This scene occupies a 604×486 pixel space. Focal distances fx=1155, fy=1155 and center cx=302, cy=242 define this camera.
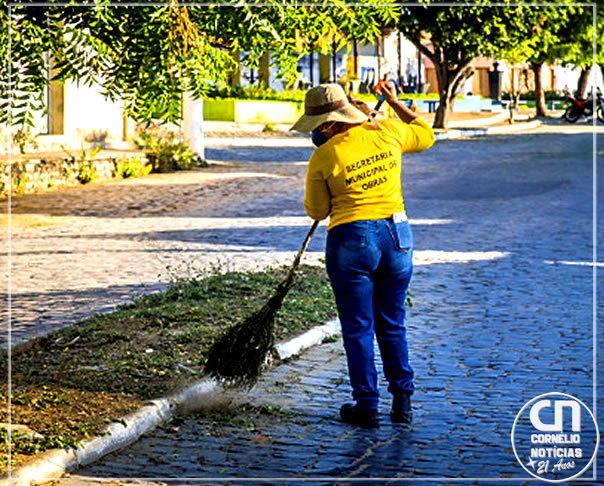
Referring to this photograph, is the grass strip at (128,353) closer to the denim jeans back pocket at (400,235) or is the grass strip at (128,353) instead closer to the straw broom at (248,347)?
the straw broom at (248,347)

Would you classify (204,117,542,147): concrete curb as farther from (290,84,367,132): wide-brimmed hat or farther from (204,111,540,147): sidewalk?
(290,84,367,132): wide-brimmed hat

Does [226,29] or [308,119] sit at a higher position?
[226,29]

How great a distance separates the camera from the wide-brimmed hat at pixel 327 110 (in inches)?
239

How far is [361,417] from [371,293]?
661 mm

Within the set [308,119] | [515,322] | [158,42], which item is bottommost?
[515,322]

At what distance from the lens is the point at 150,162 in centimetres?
2308

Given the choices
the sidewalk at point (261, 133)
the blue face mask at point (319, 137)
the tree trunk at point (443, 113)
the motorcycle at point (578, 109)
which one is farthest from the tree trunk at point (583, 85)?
the blue face mask at point (319, 137)

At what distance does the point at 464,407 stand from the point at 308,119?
1.83 m

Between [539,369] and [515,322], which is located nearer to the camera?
[539,369]

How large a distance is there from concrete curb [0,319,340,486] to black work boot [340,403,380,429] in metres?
0.96

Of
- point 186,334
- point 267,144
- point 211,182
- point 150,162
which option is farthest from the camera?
point 267,144

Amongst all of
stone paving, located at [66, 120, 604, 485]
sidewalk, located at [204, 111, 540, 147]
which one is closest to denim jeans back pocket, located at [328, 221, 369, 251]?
stone paving, located at [66, 120, 604, 485]

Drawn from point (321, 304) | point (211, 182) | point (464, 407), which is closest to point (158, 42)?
point (464, 407)

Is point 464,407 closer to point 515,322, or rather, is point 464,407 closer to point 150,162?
point 515,322
